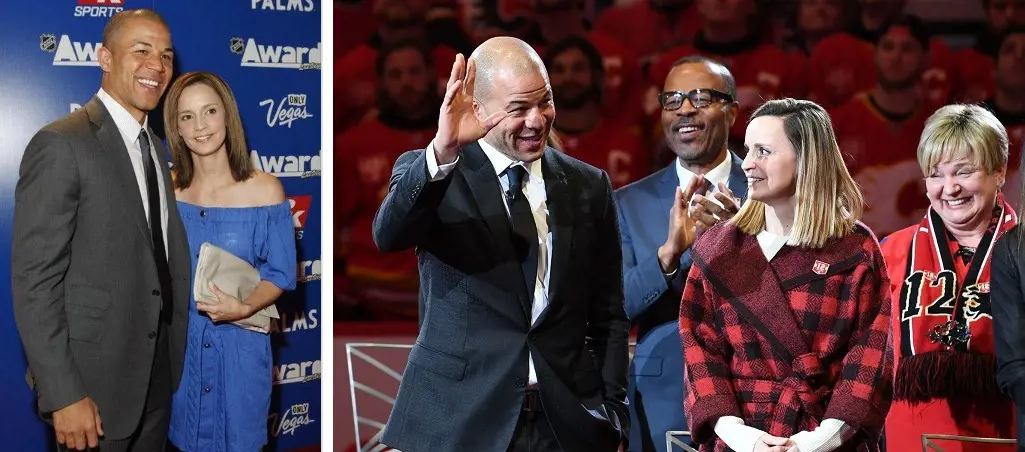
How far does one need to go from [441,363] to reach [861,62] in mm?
3228

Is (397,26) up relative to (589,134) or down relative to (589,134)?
up

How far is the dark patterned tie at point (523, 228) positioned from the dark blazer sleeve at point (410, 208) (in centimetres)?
27

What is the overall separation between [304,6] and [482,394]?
8.14 ft

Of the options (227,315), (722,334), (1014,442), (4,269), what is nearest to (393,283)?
(227,315)

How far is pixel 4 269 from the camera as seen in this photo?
13.2 ft

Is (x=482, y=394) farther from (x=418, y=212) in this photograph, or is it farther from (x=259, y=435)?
(x=259, y=435)

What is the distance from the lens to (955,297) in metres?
3.87

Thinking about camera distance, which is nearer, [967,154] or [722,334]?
[722,334]

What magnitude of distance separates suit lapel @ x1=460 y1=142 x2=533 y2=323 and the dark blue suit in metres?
1.15

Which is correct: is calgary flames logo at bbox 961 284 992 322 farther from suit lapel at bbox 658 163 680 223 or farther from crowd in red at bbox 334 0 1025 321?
crowd in red at bbox 334 0 1025 321

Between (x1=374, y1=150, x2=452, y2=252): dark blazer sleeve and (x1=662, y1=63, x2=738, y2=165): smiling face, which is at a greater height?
(x1=662, y1=63, x2=738, y2=165): smiling face

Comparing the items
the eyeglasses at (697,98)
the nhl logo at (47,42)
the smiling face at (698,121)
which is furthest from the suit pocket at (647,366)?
the nhl logo at (47,42)

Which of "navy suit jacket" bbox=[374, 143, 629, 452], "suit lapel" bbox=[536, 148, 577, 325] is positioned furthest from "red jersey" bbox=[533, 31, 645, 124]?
"navy suit jacket" bbox=[374, 143, 629, 452]

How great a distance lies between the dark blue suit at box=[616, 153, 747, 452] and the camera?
388 centimetres
